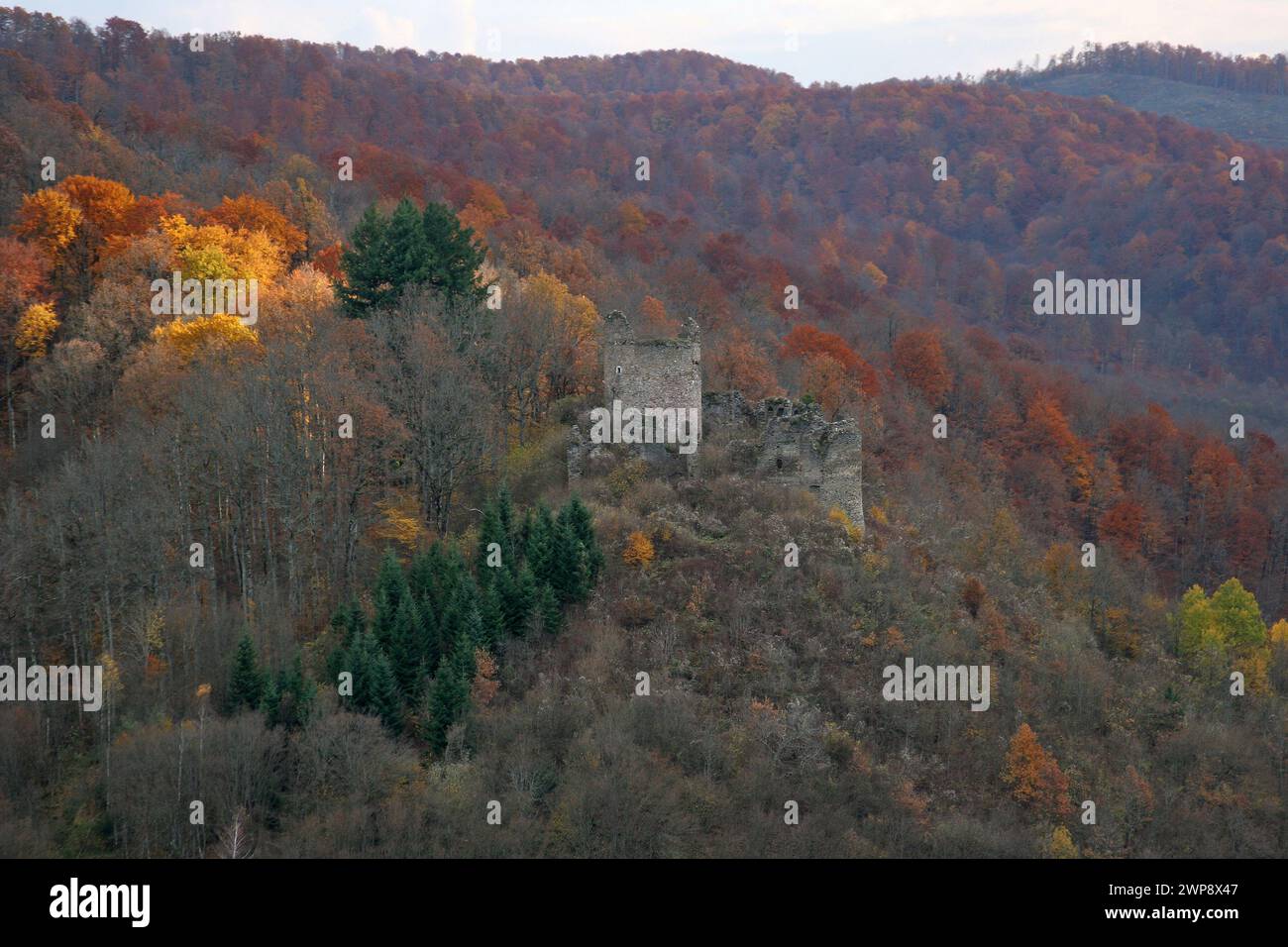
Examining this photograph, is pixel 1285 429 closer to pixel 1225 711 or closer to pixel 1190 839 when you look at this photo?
pixel 1225 711

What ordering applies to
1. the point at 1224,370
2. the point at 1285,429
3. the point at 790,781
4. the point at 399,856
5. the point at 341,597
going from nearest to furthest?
1. the point at 399,856
2. the point at 790,781
3. the point at 341,597
4. the point at 1285,429
5. the point at 1224,370

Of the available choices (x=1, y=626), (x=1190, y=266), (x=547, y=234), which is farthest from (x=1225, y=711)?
(x=1190, y=266)

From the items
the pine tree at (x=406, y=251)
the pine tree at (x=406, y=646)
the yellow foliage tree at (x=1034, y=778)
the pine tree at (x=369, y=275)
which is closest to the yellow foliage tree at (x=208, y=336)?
the pine tree at (x=369, y=275)

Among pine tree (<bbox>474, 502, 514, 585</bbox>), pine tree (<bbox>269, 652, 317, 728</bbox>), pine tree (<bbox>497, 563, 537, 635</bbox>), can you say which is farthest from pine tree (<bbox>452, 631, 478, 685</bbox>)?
pine tree (<bbox>269, 652, 317, 728</bbox>)

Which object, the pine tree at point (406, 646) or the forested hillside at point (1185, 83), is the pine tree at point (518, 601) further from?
the forested hillside at point (1185, 83)

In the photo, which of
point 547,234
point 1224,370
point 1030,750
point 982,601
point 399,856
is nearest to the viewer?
point 399,856

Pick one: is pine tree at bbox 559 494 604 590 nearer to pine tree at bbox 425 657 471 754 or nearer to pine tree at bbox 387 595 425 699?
pine tree at bbox 387 595 425 699
